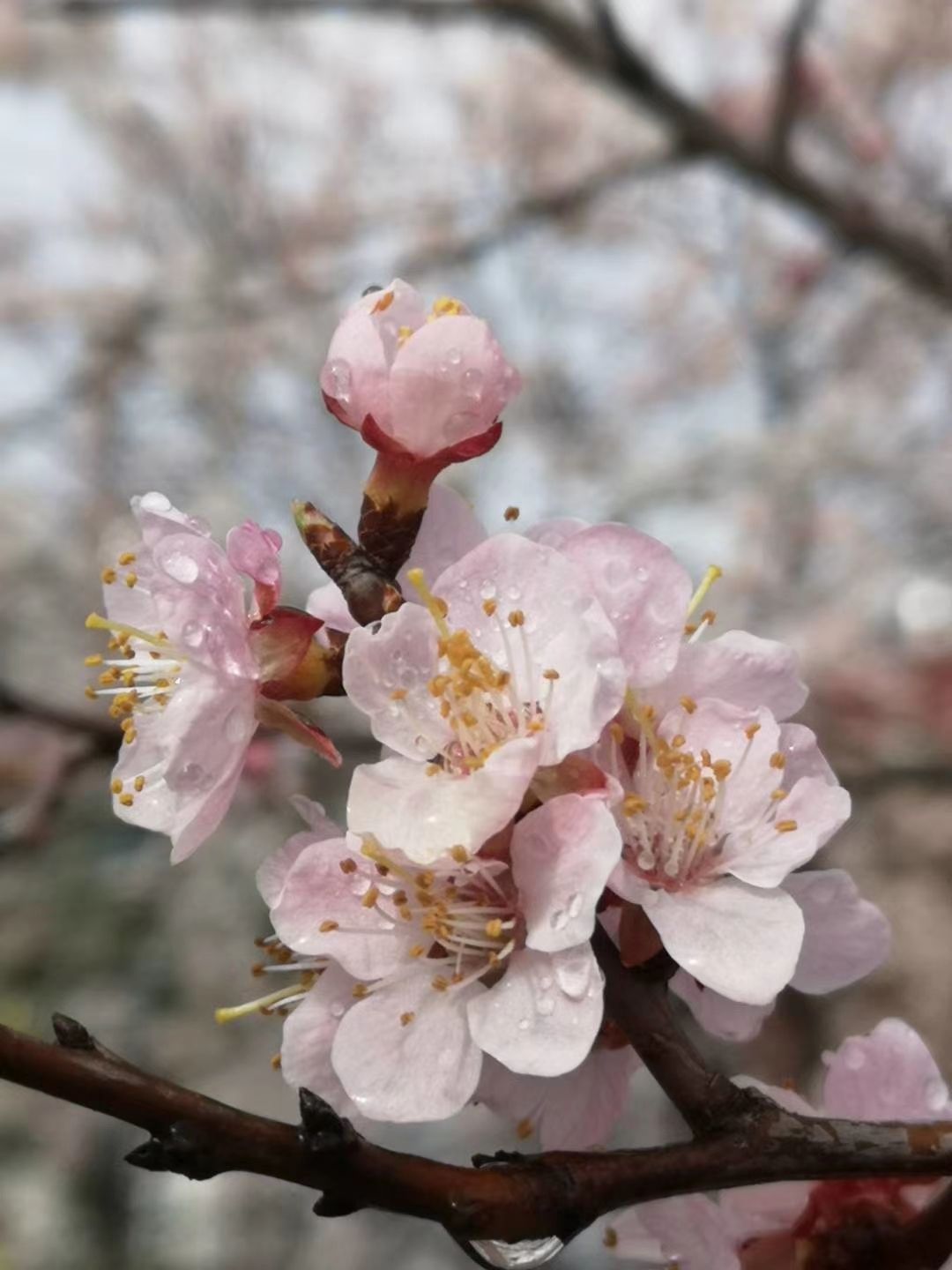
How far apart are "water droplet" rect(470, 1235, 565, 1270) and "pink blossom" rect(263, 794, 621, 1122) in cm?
5

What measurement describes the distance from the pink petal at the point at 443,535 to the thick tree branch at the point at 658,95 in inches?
59.8

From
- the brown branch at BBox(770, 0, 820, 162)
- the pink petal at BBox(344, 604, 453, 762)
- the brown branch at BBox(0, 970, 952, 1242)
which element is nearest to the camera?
the brown branch at BBox(0, 970, 952, 1242)

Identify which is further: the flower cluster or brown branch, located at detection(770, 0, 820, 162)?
brown branch, located at detection(770, 0, 820, 162)

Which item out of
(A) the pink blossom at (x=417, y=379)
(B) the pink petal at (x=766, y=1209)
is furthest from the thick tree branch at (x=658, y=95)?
(B) the pink petal at (x=766, y=1209)

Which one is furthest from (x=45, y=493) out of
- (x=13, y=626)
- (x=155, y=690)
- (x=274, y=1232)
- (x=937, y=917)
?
(x=155, y=690)

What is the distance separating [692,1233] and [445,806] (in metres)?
0.22

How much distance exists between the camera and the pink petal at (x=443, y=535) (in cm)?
50

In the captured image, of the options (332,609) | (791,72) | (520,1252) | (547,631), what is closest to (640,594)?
(547,631)

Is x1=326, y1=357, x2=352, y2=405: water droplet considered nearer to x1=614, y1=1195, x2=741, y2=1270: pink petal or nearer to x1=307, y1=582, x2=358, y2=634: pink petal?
x1=307, y1=582, x2=358, y2=634: pink petal

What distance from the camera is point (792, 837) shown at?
1.48ft

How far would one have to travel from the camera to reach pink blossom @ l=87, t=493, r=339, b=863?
0.44 meters

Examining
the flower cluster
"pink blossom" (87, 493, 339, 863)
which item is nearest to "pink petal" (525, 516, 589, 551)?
the flower cluster

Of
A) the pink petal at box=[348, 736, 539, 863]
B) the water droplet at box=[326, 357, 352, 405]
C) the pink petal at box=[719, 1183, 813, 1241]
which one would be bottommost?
the pink petal at box=[719, 1183, 813, 1241]

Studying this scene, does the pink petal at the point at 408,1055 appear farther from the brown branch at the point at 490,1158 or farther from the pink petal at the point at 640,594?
the pink petal at the point at 640,594
